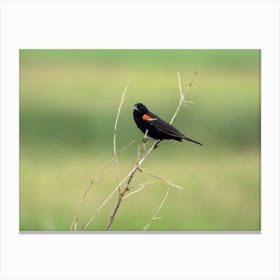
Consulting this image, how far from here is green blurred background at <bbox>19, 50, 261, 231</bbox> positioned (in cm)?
603

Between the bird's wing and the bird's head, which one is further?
the bird's head

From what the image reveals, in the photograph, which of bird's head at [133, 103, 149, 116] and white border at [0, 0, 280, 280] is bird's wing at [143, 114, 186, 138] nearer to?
bird's head at [133, 103, 149, 116]

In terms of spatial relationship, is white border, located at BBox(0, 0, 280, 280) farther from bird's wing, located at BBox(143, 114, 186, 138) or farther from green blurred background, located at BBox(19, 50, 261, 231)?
bird's wing, located at BBox(143, 114, 186, 138)

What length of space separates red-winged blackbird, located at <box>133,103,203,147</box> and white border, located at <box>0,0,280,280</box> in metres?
0.52

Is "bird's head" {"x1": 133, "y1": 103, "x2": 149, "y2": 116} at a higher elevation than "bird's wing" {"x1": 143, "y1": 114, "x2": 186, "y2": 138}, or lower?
higher

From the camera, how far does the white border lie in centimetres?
596

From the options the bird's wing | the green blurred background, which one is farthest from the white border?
the bird's wing
